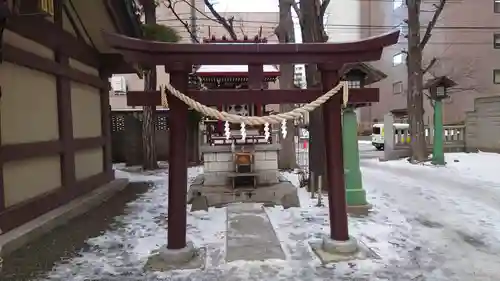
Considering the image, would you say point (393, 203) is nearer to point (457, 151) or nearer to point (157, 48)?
point (157, 48)

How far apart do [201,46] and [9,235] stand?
11.3 feet

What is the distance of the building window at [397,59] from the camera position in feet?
100

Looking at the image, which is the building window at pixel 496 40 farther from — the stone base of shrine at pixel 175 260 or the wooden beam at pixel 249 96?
the stone base of shrine at pixel 175 260

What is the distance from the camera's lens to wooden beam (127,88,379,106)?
4.88 m

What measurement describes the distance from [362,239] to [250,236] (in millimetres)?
1622

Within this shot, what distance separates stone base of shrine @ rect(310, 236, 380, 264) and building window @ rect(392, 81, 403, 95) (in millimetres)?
28297

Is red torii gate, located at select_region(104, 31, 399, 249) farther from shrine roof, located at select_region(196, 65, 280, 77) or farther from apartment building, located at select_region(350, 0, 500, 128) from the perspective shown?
apartment building, located at select_region(350, 0, 500, 128)

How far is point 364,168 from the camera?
14.3 metres

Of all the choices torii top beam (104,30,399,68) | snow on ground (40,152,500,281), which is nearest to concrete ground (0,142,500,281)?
snow on ground (40,152,500,281)

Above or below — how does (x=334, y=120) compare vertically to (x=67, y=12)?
below

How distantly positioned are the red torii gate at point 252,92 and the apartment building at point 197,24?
15.7 m

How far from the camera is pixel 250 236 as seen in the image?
19.6 ft

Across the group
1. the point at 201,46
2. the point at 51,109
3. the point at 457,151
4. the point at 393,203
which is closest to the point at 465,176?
the point at 393,203

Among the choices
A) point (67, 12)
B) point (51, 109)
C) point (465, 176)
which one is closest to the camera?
point (51, 109)
